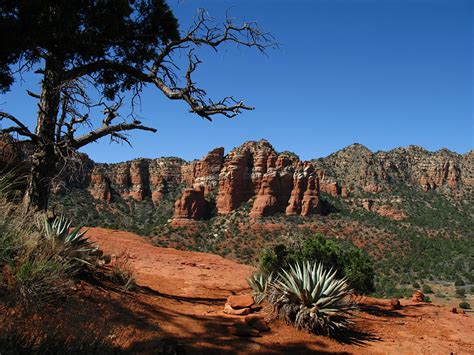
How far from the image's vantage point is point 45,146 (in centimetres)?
790

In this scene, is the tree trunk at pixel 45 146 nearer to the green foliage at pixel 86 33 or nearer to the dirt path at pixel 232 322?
the green foliage at pixel 86 33

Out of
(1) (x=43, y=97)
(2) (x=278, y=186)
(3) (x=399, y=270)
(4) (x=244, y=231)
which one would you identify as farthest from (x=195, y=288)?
(2) (x=278, y=186)

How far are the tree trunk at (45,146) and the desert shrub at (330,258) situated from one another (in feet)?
17.6

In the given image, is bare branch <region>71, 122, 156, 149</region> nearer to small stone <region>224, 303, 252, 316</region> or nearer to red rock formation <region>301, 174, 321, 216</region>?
small stone <region>224, 303, 252, 316</region>

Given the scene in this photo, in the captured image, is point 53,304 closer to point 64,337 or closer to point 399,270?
point 64,337

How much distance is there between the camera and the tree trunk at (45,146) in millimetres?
7746

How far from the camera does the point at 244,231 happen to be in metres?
66.1

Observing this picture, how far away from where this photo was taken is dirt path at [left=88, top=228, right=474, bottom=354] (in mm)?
5496

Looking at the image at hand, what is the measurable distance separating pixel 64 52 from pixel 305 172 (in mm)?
72912

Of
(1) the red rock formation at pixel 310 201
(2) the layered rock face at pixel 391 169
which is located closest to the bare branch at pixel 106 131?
(1) the red rock formation at pixel 310 201

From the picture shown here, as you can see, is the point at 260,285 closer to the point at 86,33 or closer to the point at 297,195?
the point at 86,33

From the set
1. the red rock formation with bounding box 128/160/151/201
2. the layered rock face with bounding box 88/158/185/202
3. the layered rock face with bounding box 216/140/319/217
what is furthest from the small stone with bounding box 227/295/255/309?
the red rock formation with bounding box 128/160/151/201

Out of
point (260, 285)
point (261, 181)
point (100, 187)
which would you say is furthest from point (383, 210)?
point (260, 285)

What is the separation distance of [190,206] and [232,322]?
2816 inches
